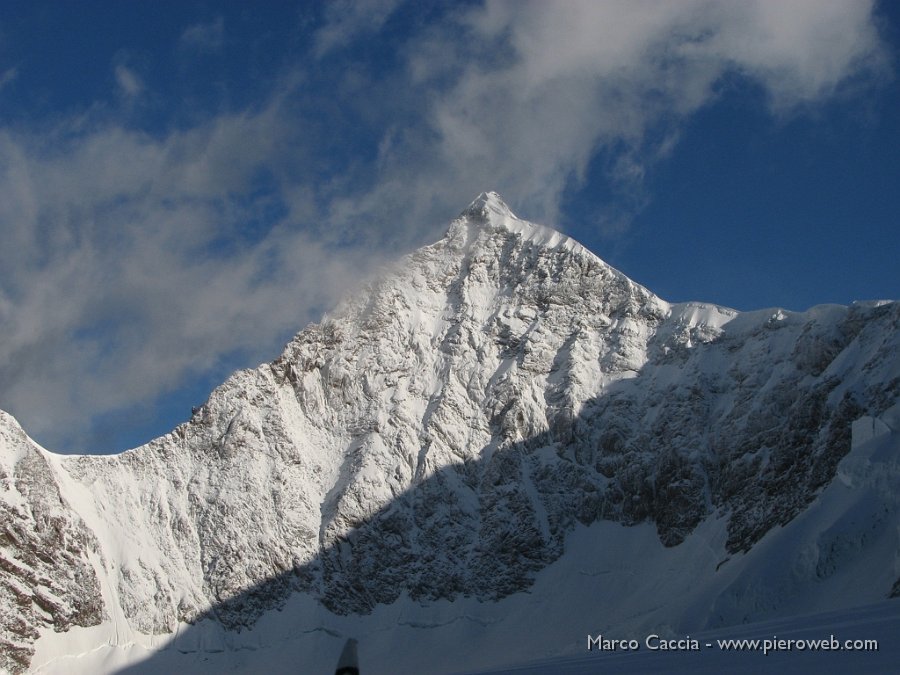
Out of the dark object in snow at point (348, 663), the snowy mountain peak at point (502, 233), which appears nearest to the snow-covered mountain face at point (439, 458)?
the snowy mountain peak at point (502, 233)

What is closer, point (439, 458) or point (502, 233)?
point (439, 458)

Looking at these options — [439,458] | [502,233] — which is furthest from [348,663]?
[502,233]

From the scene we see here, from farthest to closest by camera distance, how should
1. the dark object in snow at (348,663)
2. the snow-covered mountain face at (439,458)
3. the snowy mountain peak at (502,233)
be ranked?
1. the snowy mountain peak at (502,233)
2. the snow-covered mountain face at (439,458)
3. the dark object in snow at (348,663)

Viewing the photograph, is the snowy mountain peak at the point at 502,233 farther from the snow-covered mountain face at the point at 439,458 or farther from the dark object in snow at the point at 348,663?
the dark object in snow at the point at 348,663

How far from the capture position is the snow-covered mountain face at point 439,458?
444 ft

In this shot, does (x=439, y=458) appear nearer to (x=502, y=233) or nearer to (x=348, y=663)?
(x=502, y=233)

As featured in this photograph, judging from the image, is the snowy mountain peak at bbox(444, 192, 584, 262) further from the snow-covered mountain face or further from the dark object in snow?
the dark object in snow

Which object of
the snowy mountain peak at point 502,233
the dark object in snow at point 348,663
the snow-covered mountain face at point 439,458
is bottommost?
the dark object in snow at point 348,663

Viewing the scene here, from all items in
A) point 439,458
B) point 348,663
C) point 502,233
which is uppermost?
point 502,233

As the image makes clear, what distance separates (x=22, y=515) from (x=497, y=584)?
7466 cm

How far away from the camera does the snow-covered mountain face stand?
135375 millimetres

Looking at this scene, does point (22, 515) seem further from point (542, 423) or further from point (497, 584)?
point (542, 423)

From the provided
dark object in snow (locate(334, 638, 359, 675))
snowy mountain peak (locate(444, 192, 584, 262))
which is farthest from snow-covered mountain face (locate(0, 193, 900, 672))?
dark object in snow (locate(334, 638, 359, 675))

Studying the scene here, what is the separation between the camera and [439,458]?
157 m
